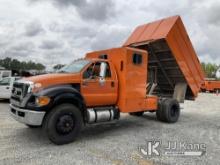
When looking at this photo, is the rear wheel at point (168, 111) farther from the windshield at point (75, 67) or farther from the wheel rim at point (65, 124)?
the wheel rim at point (65, 124)

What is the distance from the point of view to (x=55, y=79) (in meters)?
6.53

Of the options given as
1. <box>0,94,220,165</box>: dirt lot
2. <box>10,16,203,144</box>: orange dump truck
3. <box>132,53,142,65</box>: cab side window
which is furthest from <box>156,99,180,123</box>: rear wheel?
<box>132,53,142,65</box>: cab side window

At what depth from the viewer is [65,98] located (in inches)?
251

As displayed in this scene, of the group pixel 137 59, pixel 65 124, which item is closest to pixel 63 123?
pixel 65 124

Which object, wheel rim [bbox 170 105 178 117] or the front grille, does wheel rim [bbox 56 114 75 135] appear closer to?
the front grille

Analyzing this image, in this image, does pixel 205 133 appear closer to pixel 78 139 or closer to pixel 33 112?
pixel 78 139

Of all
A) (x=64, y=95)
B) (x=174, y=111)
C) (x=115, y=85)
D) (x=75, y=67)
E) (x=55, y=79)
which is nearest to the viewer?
(x=64, y=95)

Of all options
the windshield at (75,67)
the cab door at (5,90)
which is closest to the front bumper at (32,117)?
the windshield at (75,67)

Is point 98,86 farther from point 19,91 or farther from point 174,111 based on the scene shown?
point 174,111

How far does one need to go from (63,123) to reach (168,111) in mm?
4611

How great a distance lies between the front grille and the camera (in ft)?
20.8

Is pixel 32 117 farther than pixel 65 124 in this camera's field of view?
No

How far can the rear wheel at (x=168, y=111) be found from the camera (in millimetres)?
Result: 9500

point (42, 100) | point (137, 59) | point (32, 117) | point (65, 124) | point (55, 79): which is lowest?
point (65, 124)
